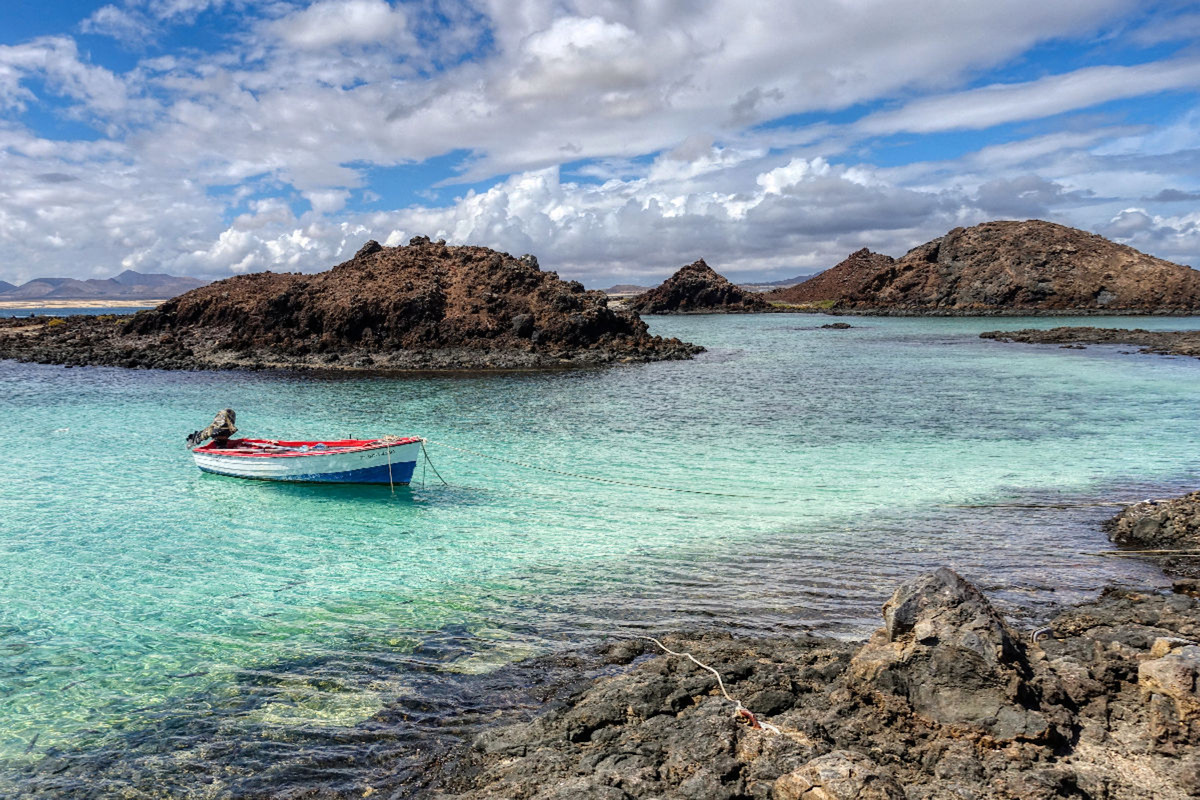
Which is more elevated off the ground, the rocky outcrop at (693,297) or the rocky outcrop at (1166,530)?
the rocky outcrop at (693,297)

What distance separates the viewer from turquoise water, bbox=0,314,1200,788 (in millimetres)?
9031

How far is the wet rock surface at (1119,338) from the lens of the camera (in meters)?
52.1

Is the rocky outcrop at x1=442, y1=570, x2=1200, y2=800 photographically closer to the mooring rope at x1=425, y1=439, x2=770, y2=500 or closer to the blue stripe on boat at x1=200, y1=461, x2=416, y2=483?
the mooring rope at x1=425, y1=439, x2=770, y2=500

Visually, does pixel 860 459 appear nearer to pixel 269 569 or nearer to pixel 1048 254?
pixel 269 569

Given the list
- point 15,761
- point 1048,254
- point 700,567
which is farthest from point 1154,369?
point 1048,254

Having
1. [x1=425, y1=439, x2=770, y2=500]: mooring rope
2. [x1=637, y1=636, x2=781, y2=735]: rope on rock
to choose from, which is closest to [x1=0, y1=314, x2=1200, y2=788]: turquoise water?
[x1=425, y1=439, x2=770, y2=500]: mooring rope

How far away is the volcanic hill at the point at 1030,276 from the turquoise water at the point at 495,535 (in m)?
88.3

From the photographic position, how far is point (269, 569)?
1279 cm

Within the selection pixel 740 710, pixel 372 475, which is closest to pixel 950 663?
pixel 740 710

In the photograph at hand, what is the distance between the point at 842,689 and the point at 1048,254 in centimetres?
12960

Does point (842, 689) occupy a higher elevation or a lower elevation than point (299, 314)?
lower

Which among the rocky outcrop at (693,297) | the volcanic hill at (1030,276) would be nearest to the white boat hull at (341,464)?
the volcanic hill at (1030,276)

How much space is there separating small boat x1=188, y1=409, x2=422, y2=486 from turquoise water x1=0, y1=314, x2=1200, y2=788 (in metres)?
0.51

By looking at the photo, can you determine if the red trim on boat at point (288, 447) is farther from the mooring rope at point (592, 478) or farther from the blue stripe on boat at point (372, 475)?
the mooring rope at point (592, 478)
